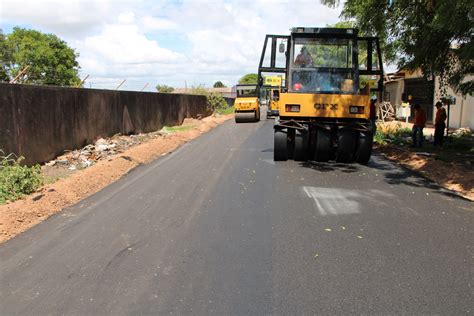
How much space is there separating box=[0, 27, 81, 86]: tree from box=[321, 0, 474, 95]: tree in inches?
1451

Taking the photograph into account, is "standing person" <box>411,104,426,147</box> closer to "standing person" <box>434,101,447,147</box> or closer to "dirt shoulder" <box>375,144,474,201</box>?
"standing person" <box>434,101,447,147</box>

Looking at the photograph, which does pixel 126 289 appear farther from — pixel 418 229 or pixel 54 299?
pixel 418 229

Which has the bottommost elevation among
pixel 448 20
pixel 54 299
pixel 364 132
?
pixel 54 299

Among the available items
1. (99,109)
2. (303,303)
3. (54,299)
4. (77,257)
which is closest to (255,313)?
(303,303)

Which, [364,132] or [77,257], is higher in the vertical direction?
[364,132]

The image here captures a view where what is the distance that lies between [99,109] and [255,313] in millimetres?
13128

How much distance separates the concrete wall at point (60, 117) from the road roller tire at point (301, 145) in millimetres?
6410

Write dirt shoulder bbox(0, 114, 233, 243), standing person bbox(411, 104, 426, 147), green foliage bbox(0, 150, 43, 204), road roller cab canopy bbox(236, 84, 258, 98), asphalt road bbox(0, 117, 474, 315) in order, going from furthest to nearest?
road roller cab canopy bbox(236, 84, 258, 98) < standing person bbox(411, 104, 426, 147) < green foliage bbox(0, 150, 43, 204) < dirt shoulder bbox(0, 114, 233, 243) < asphalt road bbox(0, 117, 474, 315)

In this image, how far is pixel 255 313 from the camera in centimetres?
383

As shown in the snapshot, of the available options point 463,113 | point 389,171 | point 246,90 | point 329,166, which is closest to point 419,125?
point 389,171

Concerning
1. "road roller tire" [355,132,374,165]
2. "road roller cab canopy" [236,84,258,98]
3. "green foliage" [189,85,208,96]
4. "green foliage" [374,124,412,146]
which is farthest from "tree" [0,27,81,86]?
"road roller tire" [355,132,374,165]

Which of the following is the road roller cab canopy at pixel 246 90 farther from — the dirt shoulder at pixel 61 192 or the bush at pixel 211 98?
the dirt shoulder at pixel 61 192

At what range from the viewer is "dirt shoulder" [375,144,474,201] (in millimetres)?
9039

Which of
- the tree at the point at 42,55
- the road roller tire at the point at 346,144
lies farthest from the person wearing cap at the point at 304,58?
the tree at the point at 42,55
